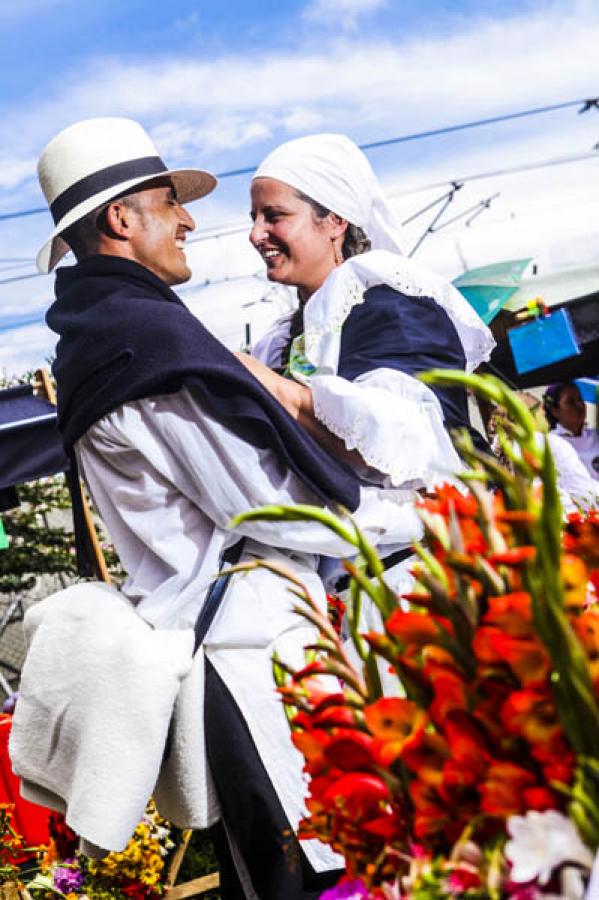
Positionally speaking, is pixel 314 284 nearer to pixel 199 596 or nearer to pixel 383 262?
pixel 383 262

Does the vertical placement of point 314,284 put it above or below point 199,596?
above

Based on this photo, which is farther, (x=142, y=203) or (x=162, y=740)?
(x=142, y=203)

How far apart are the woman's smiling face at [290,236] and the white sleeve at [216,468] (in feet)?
2.19

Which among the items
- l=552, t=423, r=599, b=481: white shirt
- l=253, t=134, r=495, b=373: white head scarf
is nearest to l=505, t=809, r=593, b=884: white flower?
l=253, t=134, r=495, b=373: white head scarf

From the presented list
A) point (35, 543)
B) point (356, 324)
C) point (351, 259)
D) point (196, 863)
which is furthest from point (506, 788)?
point (35, 543)

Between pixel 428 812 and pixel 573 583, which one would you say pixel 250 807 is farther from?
pixel 573 583

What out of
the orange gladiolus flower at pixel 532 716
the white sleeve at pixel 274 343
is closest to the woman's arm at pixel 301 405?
the white sleeve at pixel 274 343

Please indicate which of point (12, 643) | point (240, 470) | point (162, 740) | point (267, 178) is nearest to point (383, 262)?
point (267, 178)

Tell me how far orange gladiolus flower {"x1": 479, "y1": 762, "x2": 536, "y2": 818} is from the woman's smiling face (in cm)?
184

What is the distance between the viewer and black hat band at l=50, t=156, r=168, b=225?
2.24 m

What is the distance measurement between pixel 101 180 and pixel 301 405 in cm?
65

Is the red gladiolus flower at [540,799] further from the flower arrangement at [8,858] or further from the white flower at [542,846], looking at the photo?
the flower arrangement at [8,858]

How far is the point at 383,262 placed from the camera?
7.54ft

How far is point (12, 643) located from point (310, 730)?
11160 millimetres
